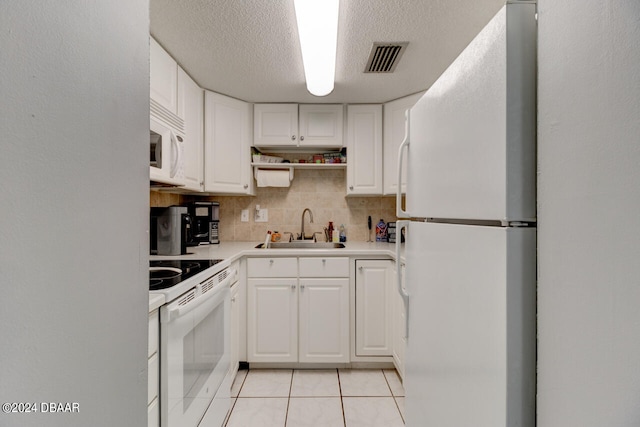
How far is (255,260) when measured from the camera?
230 centimetres

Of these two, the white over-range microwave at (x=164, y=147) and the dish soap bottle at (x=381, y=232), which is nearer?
the white over-range microwave at (x=164, y=147)

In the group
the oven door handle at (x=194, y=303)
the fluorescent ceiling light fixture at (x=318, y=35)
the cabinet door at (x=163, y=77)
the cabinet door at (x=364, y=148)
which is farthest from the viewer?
the cabinet door at (x=364, y=148)

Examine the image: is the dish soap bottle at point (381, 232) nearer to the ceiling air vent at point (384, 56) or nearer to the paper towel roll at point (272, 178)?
Result: the paper towel roll at point (272, 178)

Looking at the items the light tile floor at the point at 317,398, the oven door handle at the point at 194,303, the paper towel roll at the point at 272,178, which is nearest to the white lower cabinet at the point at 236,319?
the light tile floor at the point at 317,398

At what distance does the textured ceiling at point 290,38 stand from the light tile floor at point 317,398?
219cm

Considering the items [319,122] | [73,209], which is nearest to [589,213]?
[73,209]

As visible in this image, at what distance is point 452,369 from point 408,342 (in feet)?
1.49

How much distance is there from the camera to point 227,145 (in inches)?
98.6

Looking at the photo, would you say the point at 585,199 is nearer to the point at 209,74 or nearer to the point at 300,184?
the point at 209,74

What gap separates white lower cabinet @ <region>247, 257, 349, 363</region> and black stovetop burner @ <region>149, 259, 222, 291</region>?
2.09 ft

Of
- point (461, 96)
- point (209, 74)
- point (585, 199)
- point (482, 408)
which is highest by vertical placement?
point (209, 74)

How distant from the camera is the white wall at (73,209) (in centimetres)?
32

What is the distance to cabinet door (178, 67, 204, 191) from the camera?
2045 millimetres

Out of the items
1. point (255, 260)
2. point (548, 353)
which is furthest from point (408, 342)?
point (255, 260)
